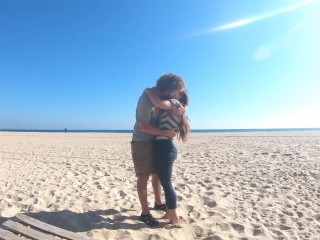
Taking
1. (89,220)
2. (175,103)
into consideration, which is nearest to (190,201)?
(89,220)

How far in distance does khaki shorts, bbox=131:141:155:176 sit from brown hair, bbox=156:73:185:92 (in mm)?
719

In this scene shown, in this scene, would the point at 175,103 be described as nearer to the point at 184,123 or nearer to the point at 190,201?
the point at 184,123

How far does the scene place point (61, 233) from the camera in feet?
9.86

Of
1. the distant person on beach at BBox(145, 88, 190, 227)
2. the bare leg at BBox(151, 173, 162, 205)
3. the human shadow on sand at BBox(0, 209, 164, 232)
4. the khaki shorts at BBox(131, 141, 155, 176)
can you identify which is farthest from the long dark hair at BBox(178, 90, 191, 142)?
the human shadow on sand at BBox(0, 209, 164, 232)

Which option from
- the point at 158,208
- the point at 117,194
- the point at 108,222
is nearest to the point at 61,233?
the point at 108,222

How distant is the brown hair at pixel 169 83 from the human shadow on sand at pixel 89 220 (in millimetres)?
1809

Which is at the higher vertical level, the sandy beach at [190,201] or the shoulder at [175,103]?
the shoulder at [175,103]

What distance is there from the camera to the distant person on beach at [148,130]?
11.7ft

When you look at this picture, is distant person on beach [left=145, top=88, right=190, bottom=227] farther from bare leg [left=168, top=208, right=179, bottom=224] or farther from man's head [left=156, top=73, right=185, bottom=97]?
man's head [left=156, top=73, right=185, bottom=97]

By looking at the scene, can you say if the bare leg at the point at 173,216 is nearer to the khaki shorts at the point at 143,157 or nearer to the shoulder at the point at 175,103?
the khaki shorts at the point at 143,157

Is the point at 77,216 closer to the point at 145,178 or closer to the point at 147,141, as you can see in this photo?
the point at 145,178

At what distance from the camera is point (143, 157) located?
149 inches

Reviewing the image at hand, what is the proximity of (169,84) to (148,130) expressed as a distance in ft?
2.04

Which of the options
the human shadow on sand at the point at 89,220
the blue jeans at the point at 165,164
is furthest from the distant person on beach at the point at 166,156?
the human shadow on sand at the point at 89,220
